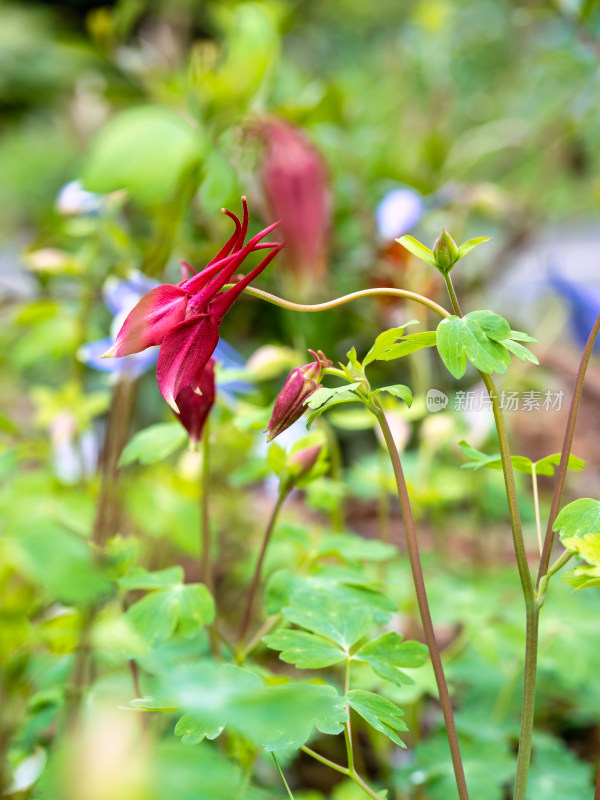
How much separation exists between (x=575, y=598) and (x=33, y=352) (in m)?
0.59

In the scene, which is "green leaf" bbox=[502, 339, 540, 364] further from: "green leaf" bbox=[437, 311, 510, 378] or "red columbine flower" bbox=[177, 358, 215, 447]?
"red columbine flower" bbox=[177, 358, 215, 447]

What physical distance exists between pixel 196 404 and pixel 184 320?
0.28 feet

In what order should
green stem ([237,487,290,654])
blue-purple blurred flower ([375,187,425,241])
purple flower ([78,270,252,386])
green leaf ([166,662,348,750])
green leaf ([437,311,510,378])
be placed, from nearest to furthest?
1. green leaf ([166,662,348,750])
2. green leaf ([437,311,510,378])
3. green stem ([237,487,290,654])
4. purple flower ([78,270,252,386])
5. blue-purple blurred flower ([375,187,425,241])

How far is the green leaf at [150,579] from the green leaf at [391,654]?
4.4 inches

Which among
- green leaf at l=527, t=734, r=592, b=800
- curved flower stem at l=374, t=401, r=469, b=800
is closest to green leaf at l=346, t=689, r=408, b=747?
curved flower stem at l=374, t=401, r=469, b=800

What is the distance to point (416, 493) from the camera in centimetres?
59

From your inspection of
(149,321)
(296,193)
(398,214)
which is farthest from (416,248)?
(398,214)

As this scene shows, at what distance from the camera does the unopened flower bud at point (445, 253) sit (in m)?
0.29

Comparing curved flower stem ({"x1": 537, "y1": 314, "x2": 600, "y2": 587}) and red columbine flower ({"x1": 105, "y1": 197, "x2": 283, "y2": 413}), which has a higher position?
red columbine flower ({"x1": 105, "y1": 197, "x2": 283, "y2": 413})

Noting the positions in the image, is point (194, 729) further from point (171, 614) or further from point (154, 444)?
point (154, 444)

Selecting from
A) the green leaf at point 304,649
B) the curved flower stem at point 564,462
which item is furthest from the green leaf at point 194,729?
the curved flower stem at point 564,462

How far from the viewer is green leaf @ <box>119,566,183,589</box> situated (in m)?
0.36

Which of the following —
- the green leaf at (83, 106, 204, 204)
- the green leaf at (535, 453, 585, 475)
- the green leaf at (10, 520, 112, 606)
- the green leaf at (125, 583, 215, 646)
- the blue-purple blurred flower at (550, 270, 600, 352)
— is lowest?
the blue-purple blurred flower at (550, 270, 600, 352)

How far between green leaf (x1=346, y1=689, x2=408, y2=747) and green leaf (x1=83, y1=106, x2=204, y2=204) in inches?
13.1
